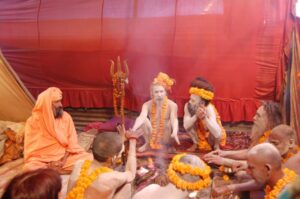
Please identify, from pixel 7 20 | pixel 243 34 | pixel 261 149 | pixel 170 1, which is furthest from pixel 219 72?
pixel 7 20

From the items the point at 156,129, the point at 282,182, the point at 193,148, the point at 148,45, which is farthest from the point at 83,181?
the point at 148,45

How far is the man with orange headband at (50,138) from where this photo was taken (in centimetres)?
548

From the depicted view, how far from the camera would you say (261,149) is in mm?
3305

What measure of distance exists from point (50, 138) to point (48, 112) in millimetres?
423

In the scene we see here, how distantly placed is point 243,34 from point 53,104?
3890mm

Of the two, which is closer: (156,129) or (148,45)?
(156,129)

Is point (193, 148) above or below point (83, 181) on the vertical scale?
below

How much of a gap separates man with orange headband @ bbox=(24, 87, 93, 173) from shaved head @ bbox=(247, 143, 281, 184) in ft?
9.94

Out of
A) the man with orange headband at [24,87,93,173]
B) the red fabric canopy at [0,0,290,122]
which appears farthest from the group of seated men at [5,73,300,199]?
the red fabric canopy at [0,0,290,122]

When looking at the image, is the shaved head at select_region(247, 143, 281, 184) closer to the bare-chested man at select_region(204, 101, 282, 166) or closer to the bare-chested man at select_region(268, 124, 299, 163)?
the bare-chested man at select_region(268, 124, 299, 163)

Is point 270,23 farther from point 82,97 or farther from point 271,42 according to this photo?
point 82,97

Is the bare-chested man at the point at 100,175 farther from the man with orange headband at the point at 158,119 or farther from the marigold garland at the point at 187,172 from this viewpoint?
the man with orange headband at the point at 158,119

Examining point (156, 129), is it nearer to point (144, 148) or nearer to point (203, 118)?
point (144, 148)

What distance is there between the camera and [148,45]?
308 inches
